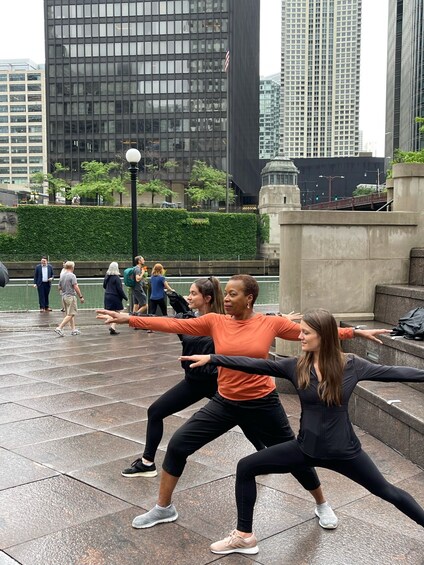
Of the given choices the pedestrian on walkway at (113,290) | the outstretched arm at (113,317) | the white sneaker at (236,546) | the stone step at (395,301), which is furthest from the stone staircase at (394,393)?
the pedestrian on walkway at (113,290)

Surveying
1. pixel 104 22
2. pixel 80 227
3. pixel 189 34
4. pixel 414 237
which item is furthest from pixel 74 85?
pixel 414 237

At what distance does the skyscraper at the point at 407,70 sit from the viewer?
99625mm

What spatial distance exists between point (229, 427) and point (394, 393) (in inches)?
117

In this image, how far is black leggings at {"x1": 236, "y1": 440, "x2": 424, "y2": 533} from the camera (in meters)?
3.75

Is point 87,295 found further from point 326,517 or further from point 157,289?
point 326,517

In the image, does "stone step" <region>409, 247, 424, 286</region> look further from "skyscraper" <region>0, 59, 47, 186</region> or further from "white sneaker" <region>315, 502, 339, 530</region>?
"skyscraper" <region>0, 59, 47, 186</region>

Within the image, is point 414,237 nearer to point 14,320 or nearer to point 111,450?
point 111,450

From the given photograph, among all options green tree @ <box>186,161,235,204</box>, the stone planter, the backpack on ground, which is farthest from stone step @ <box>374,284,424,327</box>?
green tree @ <box>186,161,235,204</box>

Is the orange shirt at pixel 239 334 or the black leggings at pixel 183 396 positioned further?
the black leggings at pixel 183 396

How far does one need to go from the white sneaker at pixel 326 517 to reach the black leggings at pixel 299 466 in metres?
0.70

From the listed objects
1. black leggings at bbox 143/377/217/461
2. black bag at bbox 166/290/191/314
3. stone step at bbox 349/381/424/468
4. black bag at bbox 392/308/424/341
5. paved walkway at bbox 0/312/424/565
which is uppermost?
black bag at bbox 166/290/191/314

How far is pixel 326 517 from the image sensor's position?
4.49 m

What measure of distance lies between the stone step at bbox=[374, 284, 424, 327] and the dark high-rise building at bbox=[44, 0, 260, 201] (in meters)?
82.3

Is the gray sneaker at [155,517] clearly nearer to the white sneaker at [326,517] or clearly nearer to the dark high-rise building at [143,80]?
the white sneaker at [326,517]
